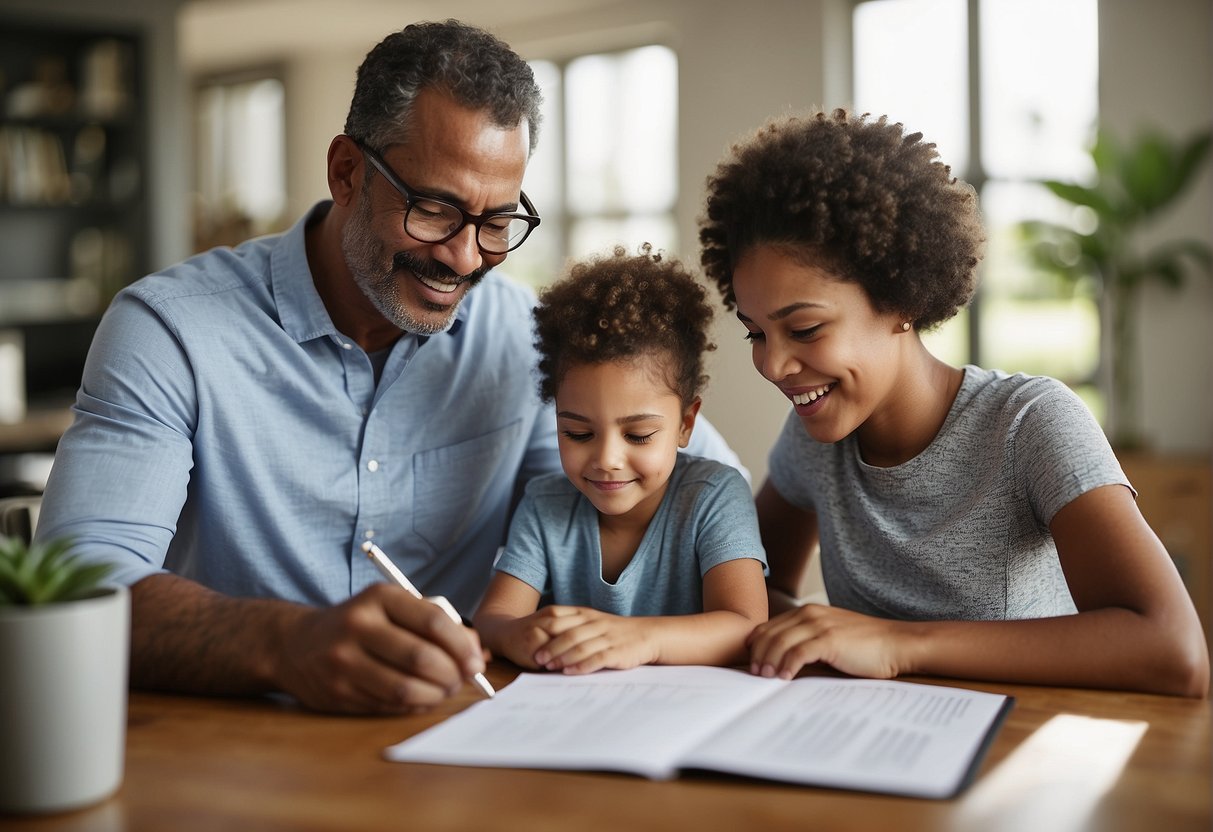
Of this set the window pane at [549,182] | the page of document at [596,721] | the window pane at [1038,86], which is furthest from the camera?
the window pane at [549,182]

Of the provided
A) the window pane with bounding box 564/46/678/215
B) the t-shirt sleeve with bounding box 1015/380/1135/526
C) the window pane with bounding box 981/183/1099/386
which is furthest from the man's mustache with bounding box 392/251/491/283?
the window pane with bounding box 564/46/678/215

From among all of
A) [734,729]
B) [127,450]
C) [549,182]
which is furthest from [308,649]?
[549,182]

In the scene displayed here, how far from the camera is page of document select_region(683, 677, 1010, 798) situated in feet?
3.06

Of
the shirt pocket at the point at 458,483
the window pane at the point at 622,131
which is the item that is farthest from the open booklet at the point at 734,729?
the window pane at the point at 622,131

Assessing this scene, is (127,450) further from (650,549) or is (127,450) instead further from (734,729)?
(734,729)

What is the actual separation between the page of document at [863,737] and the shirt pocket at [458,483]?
77 cm

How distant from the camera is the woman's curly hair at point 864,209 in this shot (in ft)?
4.87

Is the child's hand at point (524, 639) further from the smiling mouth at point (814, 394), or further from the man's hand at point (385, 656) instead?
the smiling mouth at point (814, 394)

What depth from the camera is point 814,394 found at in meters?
1.53

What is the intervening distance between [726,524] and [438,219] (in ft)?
1.95

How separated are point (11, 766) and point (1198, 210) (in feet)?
18.4

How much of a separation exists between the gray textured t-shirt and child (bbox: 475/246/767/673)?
0.55ft

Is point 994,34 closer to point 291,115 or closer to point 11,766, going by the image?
point 291,115

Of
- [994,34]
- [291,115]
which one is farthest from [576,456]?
[291,115]
